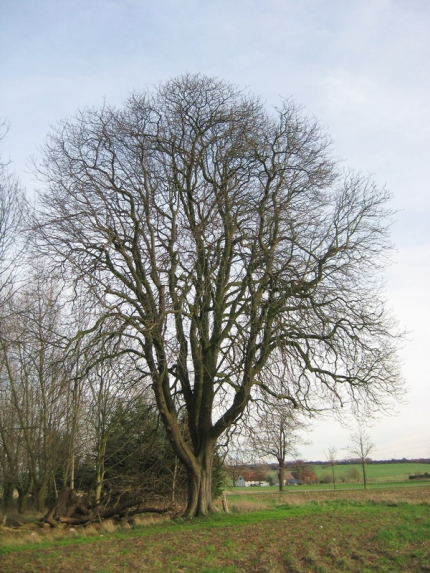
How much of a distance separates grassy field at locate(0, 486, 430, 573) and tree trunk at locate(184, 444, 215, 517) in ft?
2.10

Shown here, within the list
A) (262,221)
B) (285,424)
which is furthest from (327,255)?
(285,424)

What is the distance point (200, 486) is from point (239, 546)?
4.13m

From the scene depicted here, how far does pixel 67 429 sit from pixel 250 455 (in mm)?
7992

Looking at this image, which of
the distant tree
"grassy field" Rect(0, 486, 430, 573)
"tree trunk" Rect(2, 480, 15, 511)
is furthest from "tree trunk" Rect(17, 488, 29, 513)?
the distant tree

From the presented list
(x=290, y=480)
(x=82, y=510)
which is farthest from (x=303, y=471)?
(x=82, y=510)

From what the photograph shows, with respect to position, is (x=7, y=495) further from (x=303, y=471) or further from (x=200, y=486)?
(x=303, y=471)

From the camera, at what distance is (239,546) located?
33.3 feet

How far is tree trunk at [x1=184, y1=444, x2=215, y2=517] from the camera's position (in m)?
14.0

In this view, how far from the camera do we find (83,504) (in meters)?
15.9

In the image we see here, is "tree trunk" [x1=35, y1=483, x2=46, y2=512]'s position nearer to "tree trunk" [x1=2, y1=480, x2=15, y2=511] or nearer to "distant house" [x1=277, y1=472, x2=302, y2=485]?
"tree trunk" [x1=2, y1=480, x2=15, y2=511]

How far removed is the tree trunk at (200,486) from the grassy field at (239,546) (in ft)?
2.10

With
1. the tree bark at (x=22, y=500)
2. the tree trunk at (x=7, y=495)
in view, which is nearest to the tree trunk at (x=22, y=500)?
the tree bark at (x=22, y=500)

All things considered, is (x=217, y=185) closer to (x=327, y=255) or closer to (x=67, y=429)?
(x=327, y=255)

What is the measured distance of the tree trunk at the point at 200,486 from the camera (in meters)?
14.0
